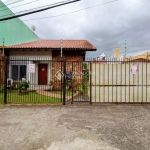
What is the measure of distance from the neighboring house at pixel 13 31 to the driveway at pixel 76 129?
9754 millimetres

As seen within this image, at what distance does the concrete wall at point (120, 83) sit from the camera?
279 inches

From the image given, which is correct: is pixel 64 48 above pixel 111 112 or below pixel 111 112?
above

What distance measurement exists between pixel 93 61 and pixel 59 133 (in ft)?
13.1

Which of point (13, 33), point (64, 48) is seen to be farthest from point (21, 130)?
point (13, 33)

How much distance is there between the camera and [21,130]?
13.3ft

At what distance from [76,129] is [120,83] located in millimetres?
3841

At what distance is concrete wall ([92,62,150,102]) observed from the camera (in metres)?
7.08

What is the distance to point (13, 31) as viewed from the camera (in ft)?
48.3

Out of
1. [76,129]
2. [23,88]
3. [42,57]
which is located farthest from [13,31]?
[76,129]

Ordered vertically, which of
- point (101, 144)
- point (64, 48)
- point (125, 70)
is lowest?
point (101, 144)

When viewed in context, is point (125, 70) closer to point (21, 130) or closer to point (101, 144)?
point (101, 144)

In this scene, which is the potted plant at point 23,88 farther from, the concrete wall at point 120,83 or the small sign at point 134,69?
the small sign at point 134,69

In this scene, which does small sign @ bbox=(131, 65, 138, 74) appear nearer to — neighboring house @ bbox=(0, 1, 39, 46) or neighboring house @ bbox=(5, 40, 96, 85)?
neighboring house @ bbox=(5, 40, 96, 85)

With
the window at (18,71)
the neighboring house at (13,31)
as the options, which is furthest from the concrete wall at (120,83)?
the neighboring house at (13,31)
